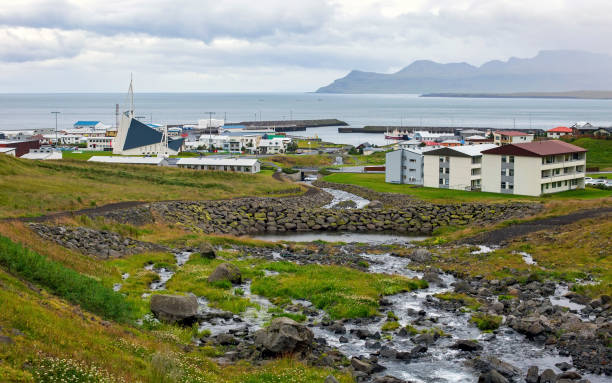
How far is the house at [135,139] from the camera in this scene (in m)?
112

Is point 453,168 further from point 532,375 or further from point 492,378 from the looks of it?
point 492,378

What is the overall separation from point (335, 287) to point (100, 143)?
122 meters

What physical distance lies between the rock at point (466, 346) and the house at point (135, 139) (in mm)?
100005

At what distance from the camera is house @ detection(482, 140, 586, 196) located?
2512 inches

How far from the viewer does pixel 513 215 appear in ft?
168

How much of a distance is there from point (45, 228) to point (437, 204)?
39.2 metres

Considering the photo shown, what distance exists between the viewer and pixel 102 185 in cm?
6066

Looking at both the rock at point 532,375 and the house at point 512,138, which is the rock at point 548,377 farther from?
the house at point 512,138

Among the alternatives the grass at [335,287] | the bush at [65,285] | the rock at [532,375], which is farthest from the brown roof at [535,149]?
the bush at [65,285]

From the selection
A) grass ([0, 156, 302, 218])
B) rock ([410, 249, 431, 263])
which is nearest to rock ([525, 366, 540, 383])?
rock ([410, 249, 431, 263])

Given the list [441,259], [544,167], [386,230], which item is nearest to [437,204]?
[386,230]

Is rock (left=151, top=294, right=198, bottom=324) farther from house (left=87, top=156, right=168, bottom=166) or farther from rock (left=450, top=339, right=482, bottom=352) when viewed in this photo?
house (left=87, top=156, right=168, bottom=166)

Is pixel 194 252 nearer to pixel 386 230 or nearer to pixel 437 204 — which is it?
pixel 386 230

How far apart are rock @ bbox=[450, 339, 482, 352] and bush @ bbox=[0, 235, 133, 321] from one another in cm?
1144
